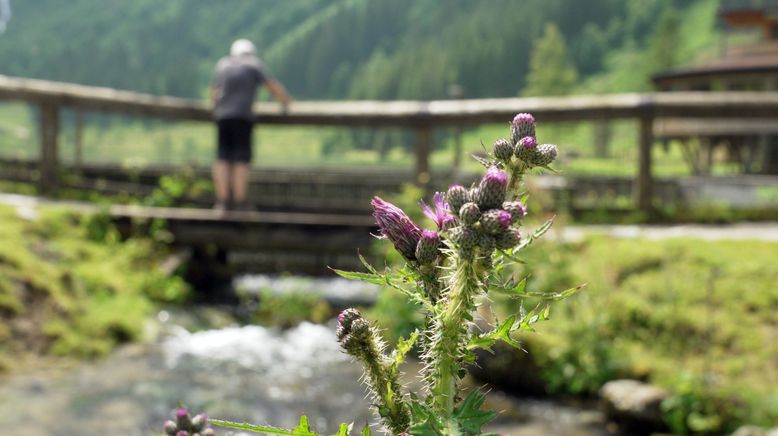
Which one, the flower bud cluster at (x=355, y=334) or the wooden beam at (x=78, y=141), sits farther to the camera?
the wooden beam at (x=78, y=141)

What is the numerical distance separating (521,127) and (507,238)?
0.53 feet

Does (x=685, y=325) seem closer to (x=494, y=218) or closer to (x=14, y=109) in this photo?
(x=494, y=218)

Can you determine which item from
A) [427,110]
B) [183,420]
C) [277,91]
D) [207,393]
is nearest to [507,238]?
[183,420]

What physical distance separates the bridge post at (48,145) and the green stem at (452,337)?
11.6 m

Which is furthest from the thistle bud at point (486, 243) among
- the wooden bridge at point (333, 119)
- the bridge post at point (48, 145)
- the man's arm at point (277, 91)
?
the bridge post at point (48, 145)

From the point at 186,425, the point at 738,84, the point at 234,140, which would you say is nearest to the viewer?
the point at 186,425

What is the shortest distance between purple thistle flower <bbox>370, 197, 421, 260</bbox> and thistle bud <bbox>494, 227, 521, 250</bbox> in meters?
0.19

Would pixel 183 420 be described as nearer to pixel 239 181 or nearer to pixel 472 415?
pixel 472 415

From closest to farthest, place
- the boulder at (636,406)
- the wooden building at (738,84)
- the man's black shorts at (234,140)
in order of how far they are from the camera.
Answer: the boulder at (636,406) < the man's black shorts at (234,140) < the wooden building at (738,84)

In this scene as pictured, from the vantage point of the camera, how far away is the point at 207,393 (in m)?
6.65

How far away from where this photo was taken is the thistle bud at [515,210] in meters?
0.85

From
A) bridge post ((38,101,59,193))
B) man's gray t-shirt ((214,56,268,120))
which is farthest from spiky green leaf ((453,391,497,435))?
bridge post ((38,101,59,193))

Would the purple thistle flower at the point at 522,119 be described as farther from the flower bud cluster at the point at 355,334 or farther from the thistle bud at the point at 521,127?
the flower bud cluster at the point at 355,334

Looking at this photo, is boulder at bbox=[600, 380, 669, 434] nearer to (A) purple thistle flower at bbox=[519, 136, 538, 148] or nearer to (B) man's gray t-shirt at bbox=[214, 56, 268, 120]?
(B) man's gray t-shirt at bbox=[214, 56, 268, 120]
